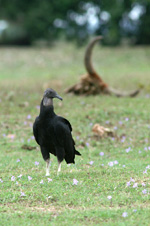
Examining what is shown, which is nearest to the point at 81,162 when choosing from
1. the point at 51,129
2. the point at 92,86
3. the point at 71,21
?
the point at 51,129

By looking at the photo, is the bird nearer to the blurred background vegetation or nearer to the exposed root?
the exposed root

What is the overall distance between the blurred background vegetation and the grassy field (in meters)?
9.56

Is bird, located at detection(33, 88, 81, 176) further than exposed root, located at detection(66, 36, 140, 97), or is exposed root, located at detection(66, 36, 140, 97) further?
exposed root, located at detection(66, 36, 140, 97)

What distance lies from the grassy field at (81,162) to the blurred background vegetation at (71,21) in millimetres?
9564

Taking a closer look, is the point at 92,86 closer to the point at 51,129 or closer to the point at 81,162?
the point at 81,162

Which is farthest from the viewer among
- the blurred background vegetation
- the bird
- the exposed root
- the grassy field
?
the blurred background vegetation

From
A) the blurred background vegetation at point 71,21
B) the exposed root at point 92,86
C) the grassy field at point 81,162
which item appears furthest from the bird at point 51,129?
the blurred background vegetation at point 71,21

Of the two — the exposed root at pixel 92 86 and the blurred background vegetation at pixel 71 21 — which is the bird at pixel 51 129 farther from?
the blurred background vegetation at pixel 71 21

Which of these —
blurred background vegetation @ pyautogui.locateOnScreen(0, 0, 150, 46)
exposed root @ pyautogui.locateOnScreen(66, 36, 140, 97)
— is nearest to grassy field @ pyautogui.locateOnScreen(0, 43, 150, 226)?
exposed root @ pyautogui.locateOnScreen(66, 36, 140, 97)

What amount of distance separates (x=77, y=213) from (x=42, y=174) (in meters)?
1.56

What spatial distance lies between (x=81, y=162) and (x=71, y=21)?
21158 mm

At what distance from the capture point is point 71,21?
26766 mm

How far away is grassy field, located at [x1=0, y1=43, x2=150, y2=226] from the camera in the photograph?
433 cm

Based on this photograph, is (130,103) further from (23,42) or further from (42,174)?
(23,42)
